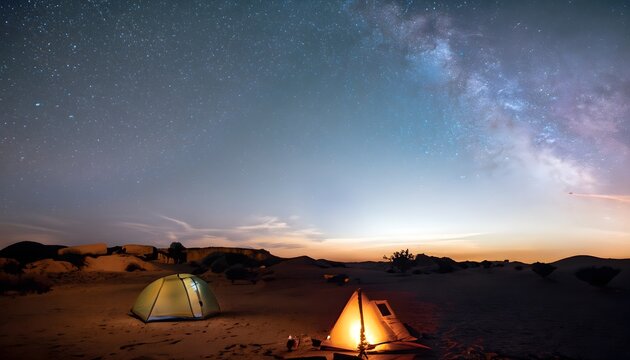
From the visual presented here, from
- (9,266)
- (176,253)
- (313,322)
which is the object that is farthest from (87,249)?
(313,322)

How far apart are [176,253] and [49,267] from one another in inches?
767

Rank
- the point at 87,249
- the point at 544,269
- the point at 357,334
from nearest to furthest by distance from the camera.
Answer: the point at 357,334
the point at 544,269
the point at 87,249

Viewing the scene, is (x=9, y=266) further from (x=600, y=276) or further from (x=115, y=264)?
(x=600, y=276)

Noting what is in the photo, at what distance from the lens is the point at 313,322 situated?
13.0 metres

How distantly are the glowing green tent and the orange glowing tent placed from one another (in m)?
6.30

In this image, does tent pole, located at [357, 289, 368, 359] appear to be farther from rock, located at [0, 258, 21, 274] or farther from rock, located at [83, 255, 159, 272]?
rock, located at [83, 255, 159, 272]

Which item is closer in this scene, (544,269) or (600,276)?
(600,276)

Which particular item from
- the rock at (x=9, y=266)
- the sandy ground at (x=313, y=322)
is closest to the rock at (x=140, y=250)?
the rock at (x=9, y=266)

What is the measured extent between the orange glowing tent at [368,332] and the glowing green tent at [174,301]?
248 inches

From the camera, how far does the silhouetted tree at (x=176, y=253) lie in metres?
47.1

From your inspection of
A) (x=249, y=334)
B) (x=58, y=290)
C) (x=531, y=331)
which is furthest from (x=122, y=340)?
(x=58, y=290)

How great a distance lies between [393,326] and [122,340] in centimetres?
767

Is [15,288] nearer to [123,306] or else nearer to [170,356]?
[123,306]

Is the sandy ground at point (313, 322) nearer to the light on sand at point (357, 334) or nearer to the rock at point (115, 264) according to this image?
the light on sand at point (357, 334)
